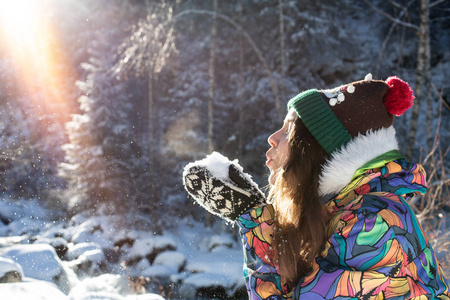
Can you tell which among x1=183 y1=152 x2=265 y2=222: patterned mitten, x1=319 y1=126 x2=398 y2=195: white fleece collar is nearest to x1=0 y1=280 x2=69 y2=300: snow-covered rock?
x1=183 y1=152 x2=265 y2=222: patterned mitten

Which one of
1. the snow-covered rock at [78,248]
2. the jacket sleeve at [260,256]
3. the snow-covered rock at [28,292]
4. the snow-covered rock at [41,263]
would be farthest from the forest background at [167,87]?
the jacket sleeve at [260,256]

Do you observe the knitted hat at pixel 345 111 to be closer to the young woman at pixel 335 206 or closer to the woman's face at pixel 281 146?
the young woman at pixel 335 206

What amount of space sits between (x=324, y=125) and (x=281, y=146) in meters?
0.26

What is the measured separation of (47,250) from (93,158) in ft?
12.9

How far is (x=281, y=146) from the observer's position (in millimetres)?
1677

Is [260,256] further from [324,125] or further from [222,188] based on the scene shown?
[324,125]

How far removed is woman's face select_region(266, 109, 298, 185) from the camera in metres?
1.66

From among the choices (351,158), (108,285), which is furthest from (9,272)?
(351,158)

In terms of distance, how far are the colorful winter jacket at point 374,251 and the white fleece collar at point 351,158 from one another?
0.04 metres

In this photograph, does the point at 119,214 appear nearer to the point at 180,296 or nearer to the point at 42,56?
the point at 180,296

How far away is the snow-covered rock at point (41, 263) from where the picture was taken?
5434mm

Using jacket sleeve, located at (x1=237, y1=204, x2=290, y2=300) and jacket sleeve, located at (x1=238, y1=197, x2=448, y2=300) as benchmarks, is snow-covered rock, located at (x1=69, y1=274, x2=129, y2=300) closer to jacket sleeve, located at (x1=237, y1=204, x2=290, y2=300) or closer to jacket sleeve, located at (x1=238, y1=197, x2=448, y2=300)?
jacket sleeve, located at (x1=237, y1=204, x2=290, y2=300)

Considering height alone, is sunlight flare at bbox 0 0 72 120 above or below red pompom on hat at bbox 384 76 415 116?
above

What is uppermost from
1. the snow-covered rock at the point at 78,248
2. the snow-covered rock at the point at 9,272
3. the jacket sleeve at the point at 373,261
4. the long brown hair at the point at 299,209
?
the snow-covered rock at the point at 78,248
